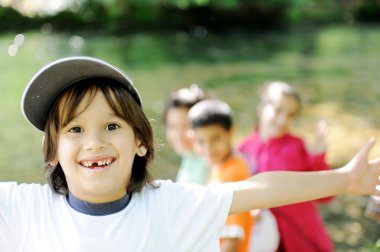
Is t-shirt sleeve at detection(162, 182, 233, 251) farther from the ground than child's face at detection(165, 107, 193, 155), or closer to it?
farther from the ground

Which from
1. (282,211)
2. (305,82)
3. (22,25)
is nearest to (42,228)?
(282,211)

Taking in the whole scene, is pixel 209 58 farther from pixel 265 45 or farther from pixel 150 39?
pixel 150 39

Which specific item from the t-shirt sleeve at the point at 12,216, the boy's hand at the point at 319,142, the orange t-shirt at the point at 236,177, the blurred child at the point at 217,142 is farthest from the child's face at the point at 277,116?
the t-shirt sleeve at the point at 12,216

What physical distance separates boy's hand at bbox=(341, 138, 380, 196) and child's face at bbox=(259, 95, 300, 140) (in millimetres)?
1474

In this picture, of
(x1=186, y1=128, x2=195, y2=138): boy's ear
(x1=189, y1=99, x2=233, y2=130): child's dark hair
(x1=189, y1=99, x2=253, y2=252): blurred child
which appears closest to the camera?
(x1=189, y1=99, x2=253, y2=252): blurred child

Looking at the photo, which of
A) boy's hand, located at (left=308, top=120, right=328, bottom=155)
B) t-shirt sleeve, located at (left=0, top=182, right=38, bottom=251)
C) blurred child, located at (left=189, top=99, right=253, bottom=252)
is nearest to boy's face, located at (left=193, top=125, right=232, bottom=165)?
blurred child, located at (left=189, top=99, right=253, bottom=252)

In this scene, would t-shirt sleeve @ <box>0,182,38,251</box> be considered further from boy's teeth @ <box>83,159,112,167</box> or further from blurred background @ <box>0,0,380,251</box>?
blurred background @ <box>0,0,380,251</box>

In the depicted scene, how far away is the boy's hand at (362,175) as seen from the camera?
5.15 feet

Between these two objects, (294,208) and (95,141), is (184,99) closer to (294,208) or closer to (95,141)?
(294,208)

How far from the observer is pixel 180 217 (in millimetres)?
1448

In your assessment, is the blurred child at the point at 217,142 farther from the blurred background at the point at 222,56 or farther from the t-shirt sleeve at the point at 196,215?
the t-shirt sleeve at the point at 196,215

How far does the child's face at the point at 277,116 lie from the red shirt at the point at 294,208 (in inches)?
2.5

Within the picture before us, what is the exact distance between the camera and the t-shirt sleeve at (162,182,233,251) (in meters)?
1.44

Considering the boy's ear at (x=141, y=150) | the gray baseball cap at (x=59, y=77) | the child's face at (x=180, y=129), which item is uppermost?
the gray baseball cap at (x=59, y=77)
